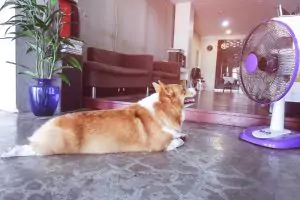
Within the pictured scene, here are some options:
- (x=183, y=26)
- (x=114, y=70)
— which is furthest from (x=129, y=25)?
(x=183, y=26)

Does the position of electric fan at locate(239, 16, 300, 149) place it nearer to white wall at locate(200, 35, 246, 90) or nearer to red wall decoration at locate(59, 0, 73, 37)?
red wall decoration at locate(59, 0, 73, 37)

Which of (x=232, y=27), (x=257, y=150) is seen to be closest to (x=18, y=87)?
(x=257, y=150)

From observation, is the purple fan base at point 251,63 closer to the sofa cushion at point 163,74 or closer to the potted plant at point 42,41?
the potted plant at point 42,41

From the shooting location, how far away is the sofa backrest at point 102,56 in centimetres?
418

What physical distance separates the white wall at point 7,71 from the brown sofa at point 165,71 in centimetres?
326

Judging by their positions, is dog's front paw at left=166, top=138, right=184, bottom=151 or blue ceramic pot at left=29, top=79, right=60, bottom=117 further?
blue ceramic pot at left=29, top=79, right=60, bottom=117

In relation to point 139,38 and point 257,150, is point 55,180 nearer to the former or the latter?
point 257,150

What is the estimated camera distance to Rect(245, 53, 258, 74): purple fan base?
1.71m

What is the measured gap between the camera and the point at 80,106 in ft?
10.9

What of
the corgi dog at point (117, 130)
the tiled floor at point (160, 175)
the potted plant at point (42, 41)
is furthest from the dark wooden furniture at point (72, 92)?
the corgi dog at point (117, 130)

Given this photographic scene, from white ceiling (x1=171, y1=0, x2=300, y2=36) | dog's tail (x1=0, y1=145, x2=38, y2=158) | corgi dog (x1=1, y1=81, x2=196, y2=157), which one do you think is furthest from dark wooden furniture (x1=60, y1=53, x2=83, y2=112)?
white ceiling (x1=171, y1=0, x2=300, y2=36)

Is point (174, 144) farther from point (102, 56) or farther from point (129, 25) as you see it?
point (129, 25)

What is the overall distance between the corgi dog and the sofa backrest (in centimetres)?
276

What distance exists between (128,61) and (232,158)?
415cm
